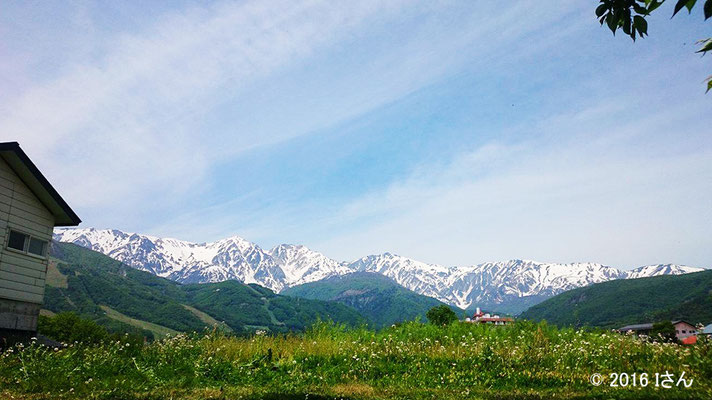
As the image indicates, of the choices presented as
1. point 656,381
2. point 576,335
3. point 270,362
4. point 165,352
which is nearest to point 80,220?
point 165,352

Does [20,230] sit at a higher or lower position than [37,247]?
higher

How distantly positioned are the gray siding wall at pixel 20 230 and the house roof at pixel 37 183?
0.87ft

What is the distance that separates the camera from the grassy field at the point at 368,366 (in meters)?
10.6

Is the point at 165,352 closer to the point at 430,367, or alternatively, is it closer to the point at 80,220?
the point at 430,367

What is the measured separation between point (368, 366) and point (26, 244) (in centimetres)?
2021

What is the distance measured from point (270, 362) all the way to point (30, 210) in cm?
1791

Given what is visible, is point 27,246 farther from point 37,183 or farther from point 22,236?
point 37,183

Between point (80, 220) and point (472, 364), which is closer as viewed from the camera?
point (472, 364)

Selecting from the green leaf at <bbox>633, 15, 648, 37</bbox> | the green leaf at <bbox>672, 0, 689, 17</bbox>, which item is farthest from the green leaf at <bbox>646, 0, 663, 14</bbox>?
the green leaf at <bbox>672, 0, 689, 17</bbox>

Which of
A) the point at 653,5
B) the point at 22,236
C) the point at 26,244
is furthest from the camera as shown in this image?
the point at 26,244

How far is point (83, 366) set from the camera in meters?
13.5

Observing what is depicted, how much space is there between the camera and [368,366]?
45.6 ft

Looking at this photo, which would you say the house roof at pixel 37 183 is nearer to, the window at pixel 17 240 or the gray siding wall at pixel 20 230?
the gray siding wall at pixel 20 230

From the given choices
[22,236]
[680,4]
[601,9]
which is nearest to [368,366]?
[601,9]
